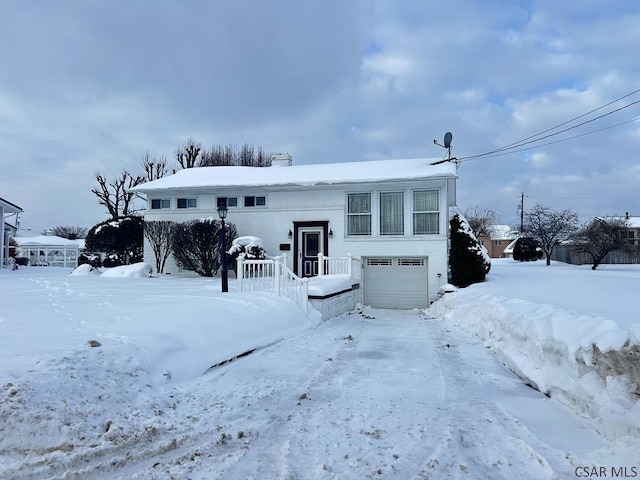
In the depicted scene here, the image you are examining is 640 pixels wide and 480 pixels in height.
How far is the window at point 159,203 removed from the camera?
1762 cm

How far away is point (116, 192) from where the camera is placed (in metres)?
33.6

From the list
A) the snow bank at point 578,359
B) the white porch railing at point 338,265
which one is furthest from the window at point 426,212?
the snow bank at point 578,359

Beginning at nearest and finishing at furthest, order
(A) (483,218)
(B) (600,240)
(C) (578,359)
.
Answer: (C) (578,359)
(B) (600,240)
(A) (483,218)

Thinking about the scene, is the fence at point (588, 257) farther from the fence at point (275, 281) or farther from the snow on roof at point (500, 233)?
the fence at point (275, 281)

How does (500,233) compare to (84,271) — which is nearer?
(84,271)

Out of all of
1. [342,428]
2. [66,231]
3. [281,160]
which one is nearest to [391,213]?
[281,160]

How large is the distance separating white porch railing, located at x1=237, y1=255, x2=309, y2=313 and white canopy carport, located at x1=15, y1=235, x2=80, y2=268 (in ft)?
88.4

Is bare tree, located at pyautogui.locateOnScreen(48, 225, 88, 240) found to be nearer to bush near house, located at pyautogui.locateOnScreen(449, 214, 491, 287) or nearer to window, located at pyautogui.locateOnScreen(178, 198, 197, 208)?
window, located at pyautogui.locateOnScreen(178, 198, 197, 208)

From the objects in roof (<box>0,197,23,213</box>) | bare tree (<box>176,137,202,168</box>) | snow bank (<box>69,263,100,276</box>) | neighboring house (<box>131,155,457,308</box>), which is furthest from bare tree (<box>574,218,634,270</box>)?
roof (<box>0,197,23,213</box>)

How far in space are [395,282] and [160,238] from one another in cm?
989

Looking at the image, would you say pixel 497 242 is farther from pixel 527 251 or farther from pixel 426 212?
pixel 426 212

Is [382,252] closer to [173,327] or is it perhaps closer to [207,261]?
[207,261]

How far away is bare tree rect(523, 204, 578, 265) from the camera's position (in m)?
28.1

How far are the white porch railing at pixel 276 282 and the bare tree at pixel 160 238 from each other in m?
7.65
